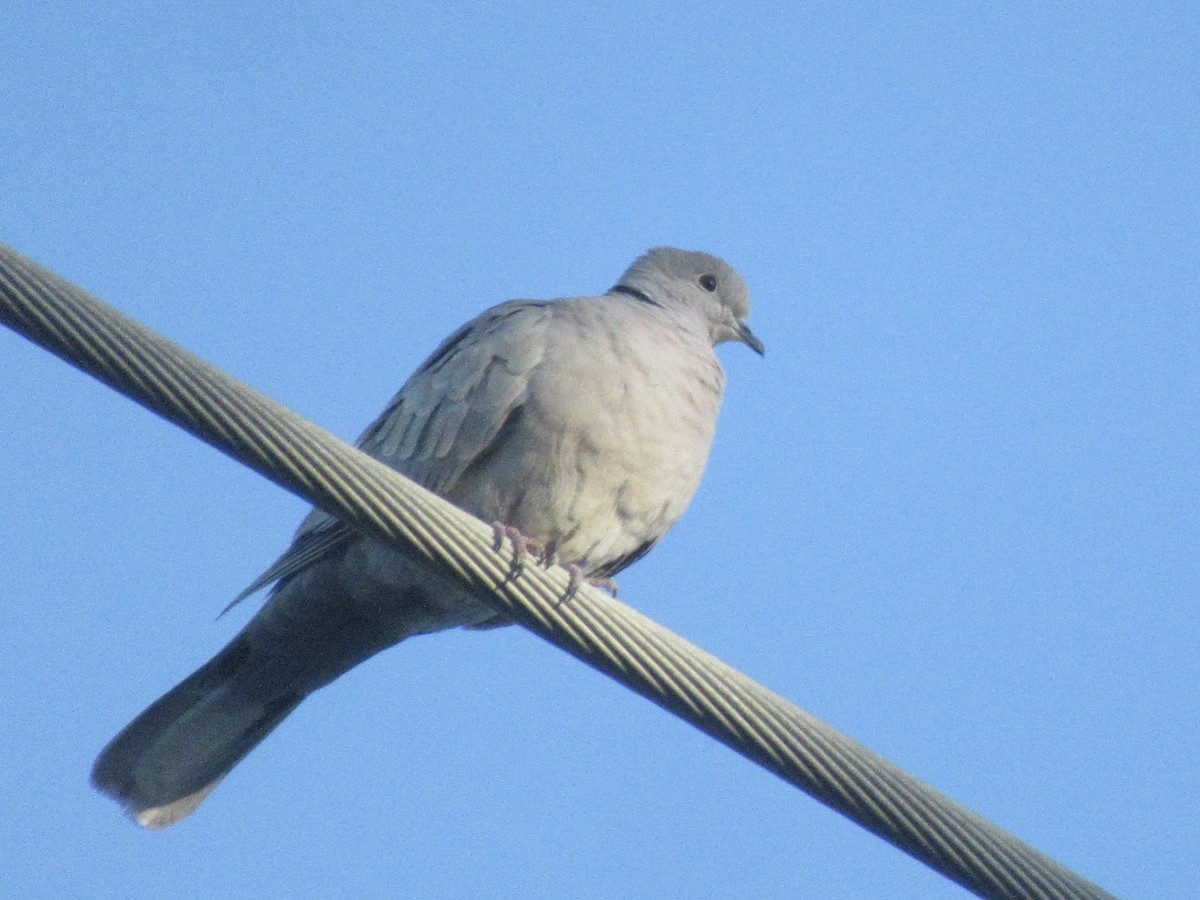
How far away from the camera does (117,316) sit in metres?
2.58

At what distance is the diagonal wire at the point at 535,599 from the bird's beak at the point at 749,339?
3871 mm

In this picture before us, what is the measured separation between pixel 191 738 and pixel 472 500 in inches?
44.5

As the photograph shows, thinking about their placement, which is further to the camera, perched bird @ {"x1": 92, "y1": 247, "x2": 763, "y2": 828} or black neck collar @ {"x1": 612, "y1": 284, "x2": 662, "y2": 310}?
black neck collar @ {"x1": 612, "y1": 284, "x2": 662, "y2": 310}

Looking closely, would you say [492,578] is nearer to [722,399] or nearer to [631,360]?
[631,360]

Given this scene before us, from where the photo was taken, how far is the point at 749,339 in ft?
22.5

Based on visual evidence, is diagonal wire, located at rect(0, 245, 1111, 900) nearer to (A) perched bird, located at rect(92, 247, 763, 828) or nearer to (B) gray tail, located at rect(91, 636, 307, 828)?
(A) perched bird, located at rect(92, 247, 763, 828)

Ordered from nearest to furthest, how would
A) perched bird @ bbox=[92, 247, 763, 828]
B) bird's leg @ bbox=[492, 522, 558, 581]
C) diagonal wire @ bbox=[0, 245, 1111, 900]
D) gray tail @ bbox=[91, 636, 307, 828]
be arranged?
diagonal wire @ bbox=[0, 245, 1111, 900]
bird's leg @ bbox=[492, 522, 558, 581]
gray tail @ bbox=[91, 636, 307, 828]
perched bird @ bbox=[92, 247, 763, 828]

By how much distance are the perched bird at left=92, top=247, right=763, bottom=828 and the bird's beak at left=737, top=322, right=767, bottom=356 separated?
1.35 metres

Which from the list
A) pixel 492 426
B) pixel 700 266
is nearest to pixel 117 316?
pixel 492 426

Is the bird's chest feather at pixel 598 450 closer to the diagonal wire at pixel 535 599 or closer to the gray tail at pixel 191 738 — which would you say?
the gray tail at pixel 191 738

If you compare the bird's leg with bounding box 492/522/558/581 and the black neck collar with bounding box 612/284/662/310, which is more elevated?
the black neck collar with bounding box 612/284/662/310

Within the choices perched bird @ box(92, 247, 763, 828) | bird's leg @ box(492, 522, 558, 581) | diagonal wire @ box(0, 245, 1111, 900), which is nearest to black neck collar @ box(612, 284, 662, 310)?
perched bird @ box(92, 247, 763, 828)

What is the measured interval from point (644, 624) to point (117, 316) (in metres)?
1.06

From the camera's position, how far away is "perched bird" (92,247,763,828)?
16.5 ft
